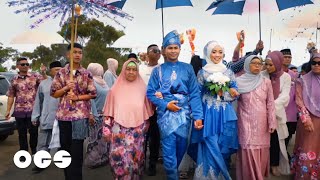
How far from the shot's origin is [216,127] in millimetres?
4359

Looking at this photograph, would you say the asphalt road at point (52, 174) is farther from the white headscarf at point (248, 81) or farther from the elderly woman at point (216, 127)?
the white headscarf at point (248, 81)

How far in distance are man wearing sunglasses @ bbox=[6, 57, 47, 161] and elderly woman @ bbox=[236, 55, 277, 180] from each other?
333cm

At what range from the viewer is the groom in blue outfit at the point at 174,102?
4.19 metres

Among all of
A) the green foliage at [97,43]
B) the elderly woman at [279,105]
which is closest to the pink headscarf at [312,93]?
the elderly woman at [279,105]

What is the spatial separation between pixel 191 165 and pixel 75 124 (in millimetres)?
2001

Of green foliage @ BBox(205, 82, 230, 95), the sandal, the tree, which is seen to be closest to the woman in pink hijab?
green foliage @ BBox(205, 82, 230, 95)

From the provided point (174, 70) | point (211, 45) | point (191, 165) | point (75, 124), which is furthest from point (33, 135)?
point (211, 45)

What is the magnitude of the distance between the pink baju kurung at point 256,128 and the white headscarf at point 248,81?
44 mm

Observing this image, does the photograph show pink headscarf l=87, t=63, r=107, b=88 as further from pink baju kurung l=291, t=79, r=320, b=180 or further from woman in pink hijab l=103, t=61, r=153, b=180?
pink baju kurung l=291, t=79, r=320, b=180

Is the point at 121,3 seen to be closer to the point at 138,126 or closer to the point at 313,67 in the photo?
the point at 138,126

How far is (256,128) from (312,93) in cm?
88

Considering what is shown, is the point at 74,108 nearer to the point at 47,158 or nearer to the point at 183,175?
the point at 47,158

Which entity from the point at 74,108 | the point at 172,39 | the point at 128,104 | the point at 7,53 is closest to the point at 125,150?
the point at 128,104

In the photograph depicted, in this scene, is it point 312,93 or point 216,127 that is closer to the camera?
point 216,127
